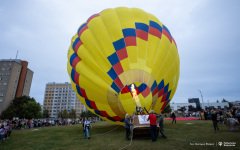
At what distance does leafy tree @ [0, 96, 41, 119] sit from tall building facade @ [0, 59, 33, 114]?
3.19 metres

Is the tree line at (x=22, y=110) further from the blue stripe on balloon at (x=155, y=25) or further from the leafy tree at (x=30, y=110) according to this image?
the blue stripe on balloon at (x=155, y=25)

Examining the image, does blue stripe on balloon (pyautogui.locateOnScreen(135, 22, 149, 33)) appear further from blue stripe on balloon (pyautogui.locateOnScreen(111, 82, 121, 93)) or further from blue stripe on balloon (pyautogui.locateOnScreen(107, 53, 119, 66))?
blue stripe on balloon (pyautogui.locateOnScreen(111, 82, 121, 93))

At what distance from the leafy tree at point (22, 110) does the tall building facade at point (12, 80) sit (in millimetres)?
3193

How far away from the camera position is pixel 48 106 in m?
88.5

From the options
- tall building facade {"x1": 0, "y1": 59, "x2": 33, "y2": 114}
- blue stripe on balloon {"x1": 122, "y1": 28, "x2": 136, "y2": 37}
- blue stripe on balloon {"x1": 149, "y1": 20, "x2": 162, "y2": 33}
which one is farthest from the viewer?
tall building facade {"x1": 0, "y1": 59, "x2": 33, "y2": 114}

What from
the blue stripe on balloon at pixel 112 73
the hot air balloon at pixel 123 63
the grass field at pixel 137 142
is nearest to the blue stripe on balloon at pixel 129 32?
the hot air balloon at pixel 123 63

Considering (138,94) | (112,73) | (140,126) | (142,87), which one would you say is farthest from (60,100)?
(140,126)

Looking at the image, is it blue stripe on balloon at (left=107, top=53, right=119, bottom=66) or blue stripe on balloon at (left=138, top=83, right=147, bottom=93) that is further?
blue stripe on balloon at (left=107, top=53, right=119, bottom=66)

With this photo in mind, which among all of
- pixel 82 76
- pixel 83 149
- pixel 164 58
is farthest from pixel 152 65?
pixel 83 149

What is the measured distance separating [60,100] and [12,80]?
4636 cm

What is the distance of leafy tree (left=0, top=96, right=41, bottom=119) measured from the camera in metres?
36.1

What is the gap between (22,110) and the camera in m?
36.5

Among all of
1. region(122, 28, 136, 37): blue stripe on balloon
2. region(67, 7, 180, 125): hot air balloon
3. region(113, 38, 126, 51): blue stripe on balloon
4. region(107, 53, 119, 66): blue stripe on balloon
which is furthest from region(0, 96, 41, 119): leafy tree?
region(122, 28, 136, 37): blue stripe on balloon

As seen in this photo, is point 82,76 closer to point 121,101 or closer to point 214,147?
point 121,101
